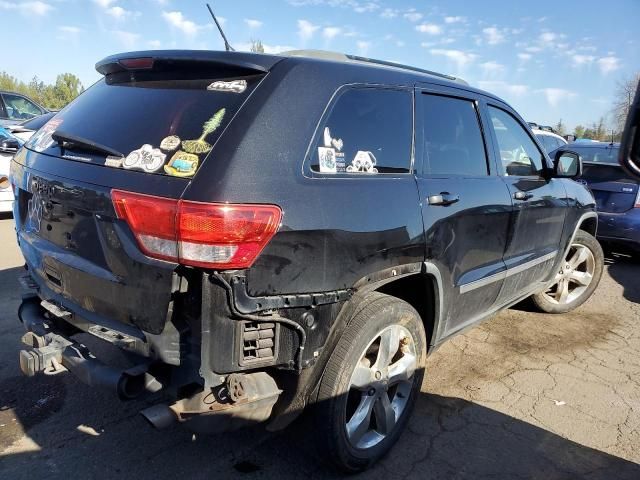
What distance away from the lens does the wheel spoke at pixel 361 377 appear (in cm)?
256

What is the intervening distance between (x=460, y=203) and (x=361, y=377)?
1164 millimetres

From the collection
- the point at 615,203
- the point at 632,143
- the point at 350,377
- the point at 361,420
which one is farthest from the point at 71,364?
the point at 615,203

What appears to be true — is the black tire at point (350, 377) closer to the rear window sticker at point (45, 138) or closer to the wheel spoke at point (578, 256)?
the rear window sticker at point (45, 138)

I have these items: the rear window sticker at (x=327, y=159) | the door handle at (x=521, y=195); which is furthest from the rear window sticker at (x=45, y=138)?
the door handle at (x=521, y=195)

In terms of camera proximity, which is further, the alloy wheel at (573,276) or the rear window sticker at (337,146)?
the alloy wheel at (573,276)

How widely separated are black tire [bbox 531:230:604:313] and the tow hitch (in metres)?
4.12

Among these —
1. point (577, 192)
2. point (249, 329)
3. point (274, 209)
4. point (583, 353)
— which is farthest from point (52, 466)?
point (577, 192)

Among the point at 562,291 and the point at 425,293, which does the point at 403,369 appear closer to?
the point at 425,293

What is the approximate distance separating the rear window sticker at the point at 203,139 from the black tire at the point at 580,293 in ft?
13.2

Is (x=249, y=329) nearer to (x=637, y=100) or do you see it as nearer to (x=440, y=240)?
(x=440, y=240)

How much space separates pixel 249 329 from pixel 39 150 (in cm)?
156

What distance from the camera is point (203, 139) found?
2.16 metres

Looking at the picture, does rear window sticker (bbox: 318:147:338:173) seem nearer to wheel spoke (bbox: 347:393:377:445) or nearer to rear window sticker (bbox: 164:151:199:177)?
rear window sticker (bbox: 164:151:199:177)

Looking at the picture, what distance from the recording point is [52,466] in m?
2.63
